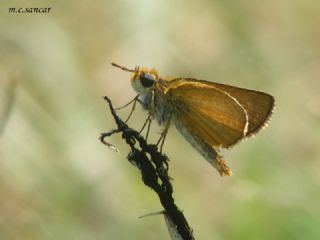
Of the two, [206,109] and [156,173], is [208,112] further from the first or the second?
[156,173]

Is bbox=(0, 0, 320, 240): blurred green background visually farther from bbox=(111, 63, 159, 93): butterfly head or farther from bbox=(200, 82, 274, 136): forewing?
bbox=(111, 63, 159, 93): butterfly head


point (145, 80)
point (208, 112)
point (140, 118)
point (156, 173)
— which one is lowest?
point (156, 173)

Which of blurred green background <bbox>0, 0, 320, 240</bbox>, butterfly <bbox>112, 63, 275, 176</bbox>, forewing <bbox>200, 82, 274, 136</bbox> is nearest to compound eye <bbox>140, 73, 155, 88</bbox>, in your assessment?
butterfly <bbox>112, 63, 275, 176</bbox>

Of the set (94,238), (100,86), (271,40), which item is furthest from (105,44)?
(94,238)

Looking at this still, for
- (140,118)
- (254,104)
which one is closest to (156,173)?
(254,104)

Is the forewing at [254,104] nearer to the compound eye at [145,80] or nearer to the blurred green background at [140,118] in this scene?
the compound eye at [145,80]

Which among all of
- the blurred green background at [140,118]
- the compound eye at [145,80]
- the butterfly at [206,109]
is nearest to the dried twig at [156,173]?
the butterfly at [206,109]
